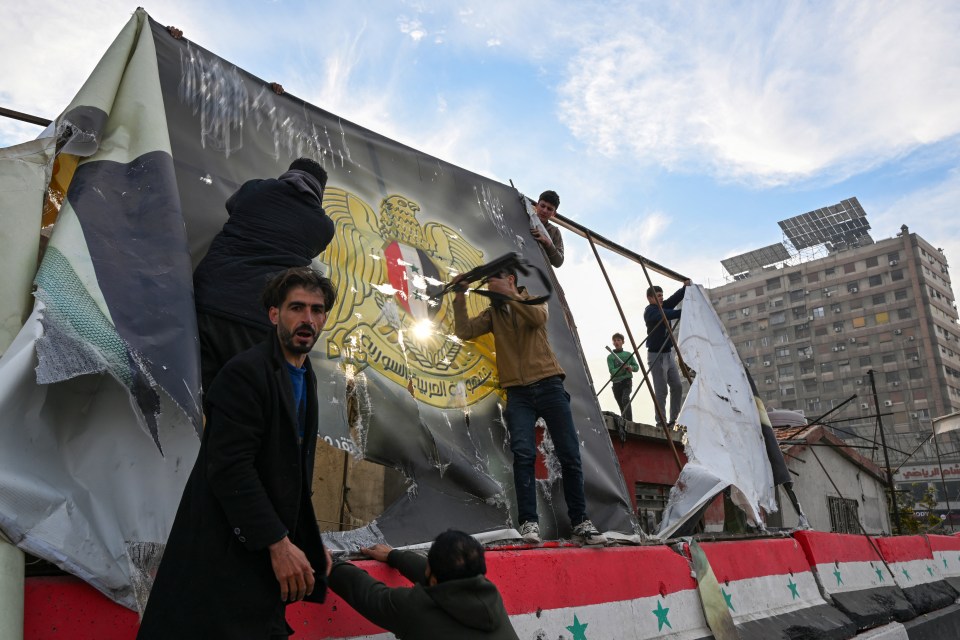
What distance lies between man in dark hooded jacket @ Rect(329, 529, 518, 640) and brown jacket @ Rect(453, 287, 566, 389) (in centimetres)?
183

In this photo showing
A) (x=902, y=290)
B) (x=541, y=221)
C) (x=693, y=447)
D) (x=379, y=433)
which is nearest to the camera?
(x=379, y=433)

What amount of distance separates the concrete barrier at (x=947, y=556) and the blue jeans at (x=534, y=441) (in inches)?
237

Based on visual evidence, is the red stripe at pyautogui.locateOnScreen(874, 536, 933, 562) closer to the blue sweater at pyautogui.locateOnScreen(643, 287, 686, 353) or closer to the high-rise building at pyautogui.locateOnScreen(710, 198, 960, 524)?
the blue sweater at pyautogui.locateOnScreen(643, 287, 686, 353)

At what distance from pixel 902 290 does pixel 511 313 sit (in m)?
72.0

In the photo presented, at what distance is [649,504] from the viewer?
7.84 meters

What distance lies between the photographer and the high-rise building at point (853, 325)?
201 ft

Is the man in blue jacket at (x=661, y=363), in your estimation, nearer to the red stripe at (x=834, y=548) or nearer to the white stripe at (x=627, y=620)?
the red stripe at (x=834, y=548)

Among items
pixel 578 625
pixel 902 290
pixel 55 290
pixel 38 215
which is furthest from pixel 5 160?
pixel 902 290

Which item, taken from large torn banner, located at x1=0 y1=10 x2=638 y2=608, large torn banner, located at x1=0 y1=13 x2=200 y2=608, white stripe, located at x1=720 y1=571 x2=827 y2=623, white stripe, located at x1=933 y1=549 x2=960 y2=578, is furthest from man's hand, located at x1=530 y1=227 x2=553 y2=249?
white stripe, located at x1=933 y1=549 x2=960 y2=578

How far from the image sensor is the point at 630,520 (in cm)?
433

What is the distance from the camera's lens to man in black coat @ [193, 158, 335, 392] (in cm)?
253

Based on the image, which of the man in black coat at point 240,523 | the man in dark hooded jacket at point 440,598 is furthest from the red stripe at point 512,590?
the man in black coat at point 240,523

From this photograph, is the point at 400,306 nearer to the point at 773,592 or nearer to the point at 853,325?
the point at 773,592

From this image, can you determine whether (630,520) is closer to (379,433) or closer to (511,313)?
(511,313)
